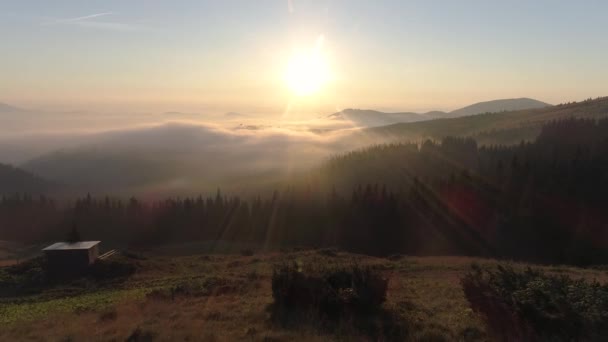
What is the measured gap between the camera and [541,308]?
12992 millimetres

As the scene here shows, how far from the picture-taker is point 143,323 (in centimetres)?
1769

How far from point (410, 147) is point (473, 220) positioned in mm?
91591

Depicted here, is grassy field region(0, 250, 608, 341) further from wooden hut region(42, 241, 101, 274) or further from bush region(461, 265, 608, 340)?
wooden hut region(42, 241, 101, 274)

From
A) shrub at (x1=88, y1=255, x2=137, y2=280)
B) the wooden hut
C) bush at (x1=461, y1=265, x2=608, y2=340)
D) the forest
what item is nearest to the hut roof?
the wooden hut

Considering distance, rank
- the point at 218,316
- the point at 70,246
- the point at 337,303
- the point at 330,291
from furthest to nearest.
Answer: the point at 70,246 → the point at 218,316 → the point at 330,291 → the point at 337,303

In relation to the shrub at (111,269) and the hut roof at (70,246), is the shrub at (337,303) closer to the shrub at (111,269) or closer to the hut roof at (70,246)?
the shrub at (111,269)

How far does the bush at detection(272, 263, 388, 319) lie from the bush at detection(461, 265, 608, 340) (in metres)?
3.64

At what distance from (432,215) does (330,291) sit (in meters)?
70.7

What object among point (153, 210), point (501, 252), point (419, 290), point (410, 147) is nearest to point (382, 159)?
point (410, 147)

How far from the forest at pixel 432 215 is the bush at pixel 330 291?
53.6 meters

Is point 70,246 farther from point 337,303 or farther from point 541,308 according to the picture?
point 541,308

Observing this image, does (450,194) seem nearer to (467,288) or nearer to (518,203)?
(518,203)

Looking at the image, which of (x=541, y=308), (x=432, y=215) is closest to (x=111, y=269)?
(x=541, y=308)

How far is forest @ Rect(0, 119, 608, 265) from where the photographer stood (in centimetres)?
7244
